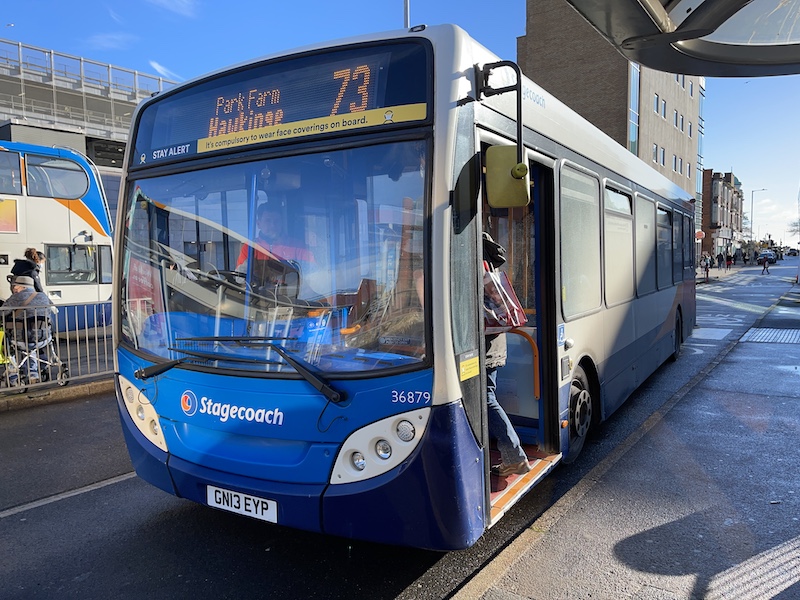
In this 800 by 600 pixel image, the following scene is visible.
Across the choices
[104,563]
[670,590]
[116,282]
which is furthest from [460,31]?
[104,563]

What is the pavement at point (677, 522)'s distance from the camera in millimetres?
3312

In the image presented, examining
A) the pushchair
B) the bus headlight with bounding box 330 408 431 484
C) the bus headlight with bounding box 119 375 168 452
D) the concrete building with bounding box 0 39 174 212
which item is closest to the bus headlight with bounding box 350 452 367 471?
the bus headlight with bounding box 330 408 431 484

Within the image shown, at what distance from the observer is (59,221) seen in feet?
46.2

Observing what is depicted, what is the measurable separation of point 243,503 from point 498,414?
164 centimetres

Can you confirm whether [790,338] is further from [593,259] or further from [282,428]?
[282,428]

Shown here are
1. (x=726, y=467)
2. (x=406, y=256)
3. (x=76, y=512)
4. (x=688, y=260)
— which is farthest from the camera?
(x=688, y=260)

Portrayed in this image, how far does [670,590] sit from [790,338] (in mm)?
12034

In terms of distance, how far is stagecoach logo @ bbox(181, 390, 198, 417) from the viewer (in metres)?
3.47

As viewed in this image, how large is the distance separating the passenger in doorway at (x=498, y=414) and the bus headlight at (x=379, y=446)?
0.94 metres

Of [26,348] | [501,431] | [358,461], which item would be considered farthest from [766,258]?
[358,461]

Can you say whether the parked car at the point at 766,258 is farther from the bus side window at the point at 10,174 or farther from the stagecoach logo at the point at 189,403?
the stagecoach logo at the point at 189,403

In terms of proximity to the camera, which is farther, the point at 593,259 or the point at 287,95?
the point at 593,259

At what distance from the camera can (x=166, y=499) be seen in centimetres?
466

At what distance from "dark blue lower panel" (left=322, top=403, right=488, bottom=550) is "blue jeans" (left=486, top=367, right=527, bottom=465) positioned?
32.0 inches
